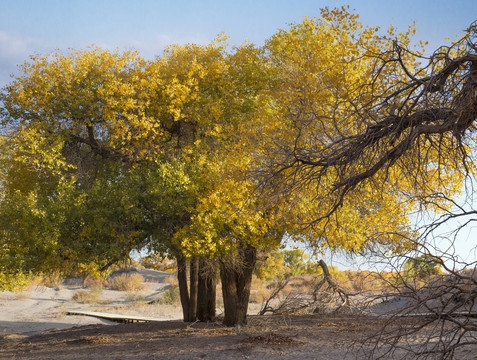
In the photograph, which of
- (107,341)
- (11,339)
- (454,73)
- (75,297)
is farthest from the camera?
(75,297)

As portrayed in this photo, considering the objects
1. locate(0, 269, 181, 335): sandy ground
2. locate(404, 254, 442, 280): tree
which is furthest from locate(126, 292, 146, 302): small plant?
locate(404, 254, 442, 280): tree

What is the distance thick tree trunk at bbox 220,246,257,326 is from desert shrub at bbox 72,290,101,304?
17.8m

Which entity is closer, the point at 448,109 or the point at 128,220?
the point at 448,109

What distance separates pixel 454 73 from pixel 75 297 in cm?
3059

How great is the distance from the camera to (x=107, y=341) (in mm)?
12859

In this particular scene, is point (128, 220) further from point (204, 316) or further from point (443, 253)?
point (443, 253)

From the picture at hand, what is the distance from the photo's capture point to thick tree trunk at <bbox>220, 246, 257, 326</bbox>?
14.0m

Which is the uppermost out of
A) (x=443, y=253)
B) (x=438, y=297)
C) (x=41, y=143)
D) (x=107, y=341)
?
(x=41, y=143)

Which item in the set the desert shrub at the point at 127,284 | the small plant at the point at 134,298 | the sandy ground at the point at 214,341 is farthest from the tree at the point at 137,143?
the desert shrub at the point at 127,284

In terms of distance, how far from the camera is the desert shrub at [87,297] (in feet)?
97.7

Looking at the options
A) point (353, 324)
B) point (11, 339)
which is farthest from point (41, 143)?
point (353, 324)

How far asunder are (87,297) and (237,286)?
18.6 metres

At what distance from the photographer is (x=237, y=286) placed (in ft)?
48.2

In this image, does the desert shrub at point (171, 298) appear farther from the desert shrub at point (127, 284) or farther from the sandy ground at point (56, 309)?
the desert shrub at point (127, 284)
